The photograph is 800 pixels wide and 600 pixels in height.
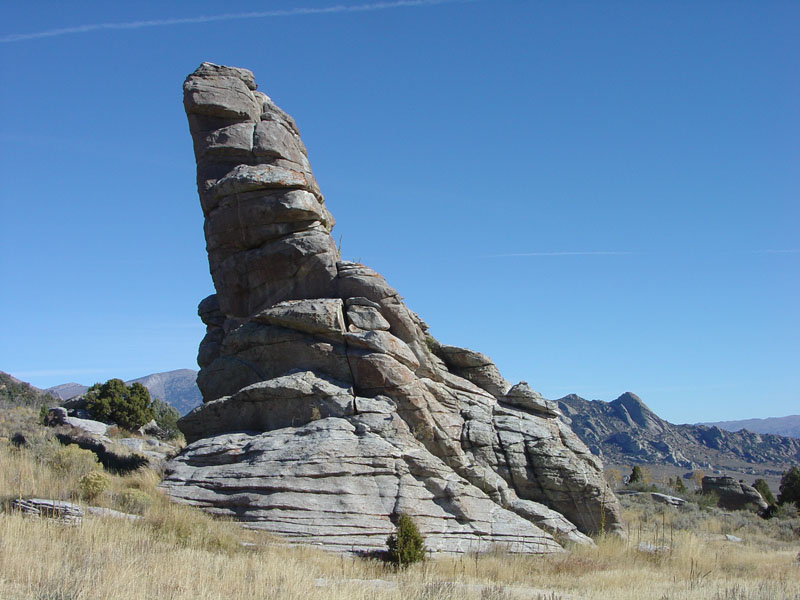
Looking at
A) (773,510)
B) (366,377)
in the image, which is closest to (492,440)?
(366,377)

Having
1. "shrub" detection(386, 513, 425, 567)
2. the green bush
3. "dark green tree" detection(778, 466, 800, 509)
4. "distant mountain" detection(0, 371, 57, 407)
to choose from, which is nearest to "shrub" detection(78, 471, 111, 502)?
the green bush

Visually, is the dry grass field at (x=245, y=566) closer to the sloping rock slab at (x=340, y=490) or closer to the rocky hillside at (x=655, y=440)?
the sloping rock slab at (x=340, y=490)

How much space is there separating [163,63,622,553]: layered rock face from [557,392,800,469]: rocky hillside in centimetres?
9551

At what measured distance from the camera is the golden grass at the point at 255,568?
36.5ft

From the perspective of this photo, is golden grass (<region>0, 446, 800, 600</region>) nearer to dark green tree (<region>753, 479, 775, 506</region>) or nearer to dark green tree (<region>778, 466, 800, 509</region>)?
dark green tree (<region>778, 466, 800, 509</region>)

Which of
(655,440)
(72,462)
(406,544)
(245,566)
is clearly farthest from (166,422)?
(655,440)

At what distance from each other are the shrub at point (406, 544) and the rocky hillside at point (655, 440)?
338 ft

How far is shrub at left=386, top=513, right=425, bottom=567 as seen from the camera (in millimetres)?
16734

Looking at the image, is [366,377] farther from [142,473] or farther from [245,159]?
[245,159]

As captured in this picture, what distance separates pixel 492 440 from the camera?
24203 millimetres

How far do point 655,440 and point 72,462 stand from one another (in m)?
131

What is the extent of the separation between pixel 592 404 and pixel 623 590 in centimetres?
14662

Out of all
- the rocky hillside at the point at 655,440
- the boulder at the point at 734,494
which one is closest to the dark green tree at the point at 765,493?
the boulder at the point at 734,494

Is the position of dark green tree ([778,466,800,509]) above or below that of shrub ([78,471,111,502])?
below
